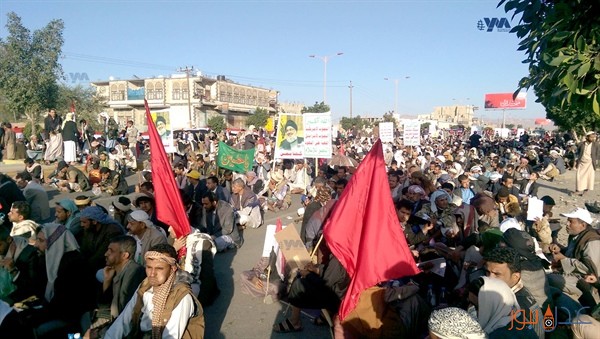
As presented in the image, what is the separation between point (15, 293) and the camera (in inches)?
196

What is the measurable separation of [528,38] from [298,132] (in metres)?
10.7

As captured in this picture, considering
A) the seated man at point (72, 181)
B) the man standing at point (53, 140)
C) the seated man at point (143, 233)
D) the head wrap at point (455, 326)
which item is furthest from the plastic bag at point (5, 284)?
the man standing at point (53, 140)

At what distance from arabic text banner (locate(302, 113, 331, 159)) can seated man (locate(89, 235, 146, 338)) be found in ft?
31.4

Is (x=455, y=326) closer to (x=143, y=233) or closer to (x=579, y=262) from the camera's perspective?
(x=579, y=262)

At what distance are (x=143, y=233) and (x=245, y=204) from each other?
418 centimetres

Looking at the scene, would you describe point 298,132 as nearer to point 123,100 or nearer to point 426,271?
point 426,271

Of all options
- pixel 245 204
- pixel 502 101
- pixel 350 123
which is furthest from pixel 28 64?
pixel 502 101

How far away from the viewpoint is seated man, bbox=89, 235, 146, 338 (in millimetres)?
4062

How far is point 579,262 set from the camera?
4.99 meters

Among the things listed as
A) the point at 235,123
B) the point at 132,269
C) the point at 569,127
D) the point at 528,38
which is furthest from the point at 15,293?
the point at 235,123

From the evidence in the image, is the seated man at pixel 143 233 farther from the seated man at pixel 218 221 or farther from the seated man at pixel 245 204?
the seated man at pixel 245 204

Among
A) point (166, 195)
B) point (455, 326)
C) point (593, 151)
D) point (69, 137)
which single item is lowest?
point (455, 326)

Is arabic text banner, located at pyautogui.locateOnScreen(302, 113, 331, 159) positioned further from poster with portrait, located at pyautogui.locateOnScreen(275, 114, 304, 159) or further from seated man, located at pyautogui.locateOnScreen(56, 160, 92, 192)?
seated man, located at pyautogui.locateOnScreen(56, 160, 92, 192)

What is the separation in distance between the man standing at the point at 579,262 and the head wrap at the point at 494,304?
70.0 inches
